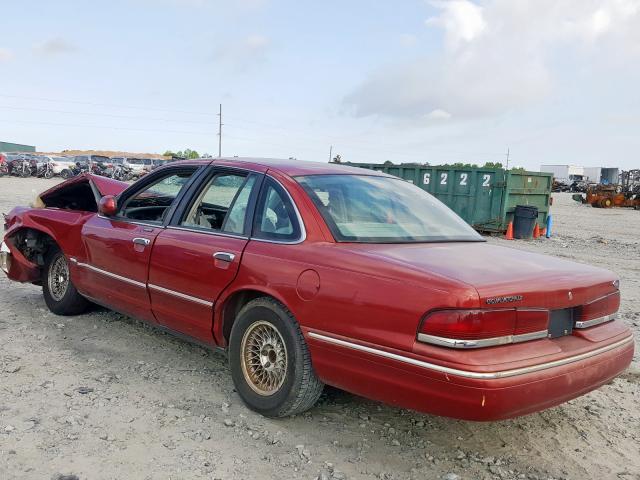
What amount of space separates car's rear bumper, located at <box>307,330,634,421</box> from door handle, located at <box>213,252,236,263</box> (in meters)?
0.81

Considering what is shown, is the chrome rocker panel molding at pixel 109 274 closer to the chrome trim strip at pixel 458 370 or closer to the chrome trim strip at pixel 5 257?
the chrome trim strip at pixel 5 257

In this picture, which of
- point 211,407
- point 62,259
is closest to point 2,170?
point 62,259

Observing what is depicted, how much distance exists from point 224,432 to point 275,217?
1317 mm

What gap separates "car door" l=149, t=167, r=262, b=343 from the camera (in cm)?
388

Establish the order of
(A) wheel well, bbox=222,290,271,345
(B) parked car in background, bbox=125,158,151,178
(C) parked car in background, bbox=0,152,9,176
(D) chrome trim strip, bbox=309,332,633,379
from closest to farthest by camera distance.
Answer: (D) chrome trim strip, bbox=309,332,633,379
(A) wheel well, bbox=222,290,271,345
(C) parked car in background, bbox=0,152,9,176
(B) parked car in background, bbox=125,158,151,178

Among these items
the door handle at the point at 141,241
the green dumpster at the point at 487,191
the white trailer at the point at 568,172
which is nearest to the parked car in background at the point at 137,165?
the green dumpster at the point at 487,191

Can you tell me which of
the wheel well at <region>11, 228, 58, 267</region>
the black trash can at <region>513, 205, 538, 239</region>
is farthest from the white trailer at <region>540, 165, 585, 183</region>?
the wheel well at <region>11, 228, 58, 267</region>

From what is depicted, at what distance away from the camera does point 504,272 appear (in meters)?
3.07

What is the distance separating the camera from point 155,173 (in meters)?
4.79

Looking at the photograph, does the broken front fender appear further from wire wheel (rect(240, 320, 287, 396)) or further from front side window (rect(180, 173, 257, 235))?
wire wheel (rect(240, 320, 287, 396))

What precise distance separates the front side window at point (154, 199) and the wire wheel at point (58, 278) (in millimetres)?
1089

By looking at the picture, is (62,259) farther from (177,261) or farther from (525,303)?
(525,303)

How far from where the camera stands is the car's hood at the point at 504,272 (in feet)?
9.45

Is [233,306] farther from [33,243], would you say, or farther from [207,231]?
[33,243]
